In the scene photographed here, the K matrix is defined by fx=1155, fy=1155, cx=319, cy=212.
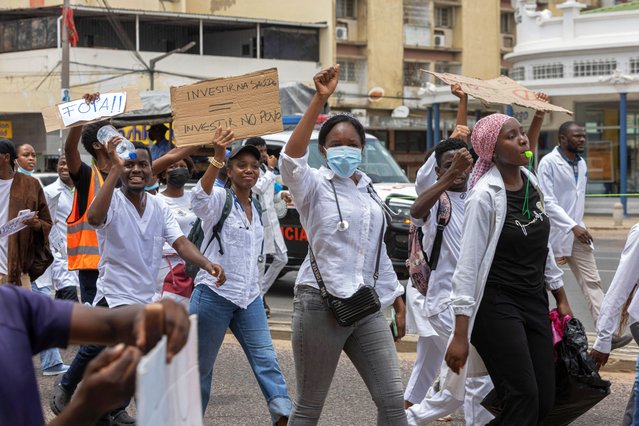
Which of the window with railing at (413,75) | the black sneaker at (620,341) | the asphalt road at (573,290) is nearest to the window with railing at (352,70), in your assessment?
the window with railing at (413,75)

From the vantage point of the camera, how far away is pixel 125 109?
716 centimetres

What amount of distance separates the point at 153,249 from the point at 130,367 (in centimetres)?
425

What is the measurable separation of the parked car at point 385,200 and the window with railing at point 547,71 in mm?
17884

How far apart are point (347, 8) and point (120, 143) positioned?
43.3m

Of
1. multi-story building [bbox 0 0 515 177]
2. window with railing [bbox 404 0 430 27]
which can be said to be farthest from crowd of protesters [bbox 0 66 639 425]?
window with railing [bbox 404 0 430 27]

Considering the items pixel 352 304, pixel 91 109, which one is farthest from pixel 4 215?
pixel 352 304

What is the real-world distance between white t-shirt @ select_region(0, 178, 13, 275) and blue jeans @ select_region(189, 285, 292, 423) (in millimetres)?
2461

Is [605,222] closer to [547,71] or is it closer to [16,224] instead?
[547,71]

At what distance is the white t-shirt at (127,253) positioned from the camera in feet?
21.4

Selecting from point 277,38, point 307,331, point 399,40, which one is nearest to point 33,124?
point 277,38

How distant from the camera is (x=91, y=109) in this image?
23.1ft

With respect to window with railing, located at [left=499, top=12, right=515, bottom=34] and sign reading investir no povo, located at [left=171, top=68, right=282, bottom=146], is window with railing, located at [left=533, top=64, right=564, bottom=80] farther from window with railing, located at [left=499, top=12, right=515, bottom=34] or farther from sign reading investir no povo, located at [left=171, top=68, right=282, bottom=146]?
sign reading investir no povo, located at [left=171, top=68, right=282, bottom=146]

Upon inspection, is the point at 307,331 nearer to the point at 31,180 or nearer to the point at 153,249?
the point at 153,249

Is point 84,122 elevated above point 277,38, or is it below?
below
